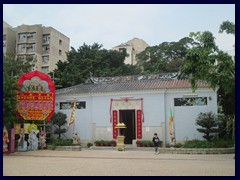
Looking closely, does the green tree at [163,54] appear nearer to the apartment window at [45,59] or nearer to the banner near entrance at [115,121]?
the apartment window at [45,59]

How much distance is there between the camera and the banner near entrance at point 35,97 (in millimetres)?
16484

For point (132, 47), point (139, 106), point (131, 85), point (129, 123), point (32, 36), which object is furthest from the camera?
point (132, 47)

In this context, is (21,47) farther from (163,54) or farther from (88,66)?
(163,54)

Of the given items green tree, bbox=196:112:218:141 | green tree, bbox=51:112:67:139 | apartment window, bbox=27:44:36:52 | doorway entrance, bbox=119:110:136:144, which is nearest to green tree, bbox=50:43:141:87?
green tree, bbox=51:112:67:139

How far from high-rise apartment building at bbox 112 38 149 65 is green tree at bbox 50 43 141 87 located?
1206 centimetres

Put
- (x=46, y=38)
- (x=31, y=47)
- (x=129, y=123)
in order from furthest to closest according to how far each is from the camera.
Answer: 1. (x=46, y=38)
2. (x=31, y=47)
3. (x=129, y=123)

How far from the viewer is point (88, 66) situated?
28609mm

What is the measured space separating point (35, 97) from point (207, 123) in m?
9.68

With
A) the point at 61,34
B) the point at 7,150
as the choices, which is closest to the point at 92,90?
the point at 7,150

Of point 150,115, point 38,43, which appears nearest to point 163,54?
point 38,43

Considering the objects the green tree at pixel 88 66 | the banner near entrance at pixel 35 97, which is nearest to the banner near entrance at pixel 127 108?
the banner near entrance at pixel 35 97

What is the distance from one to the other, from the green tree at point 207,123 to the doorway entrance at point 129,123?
15.1 feet
